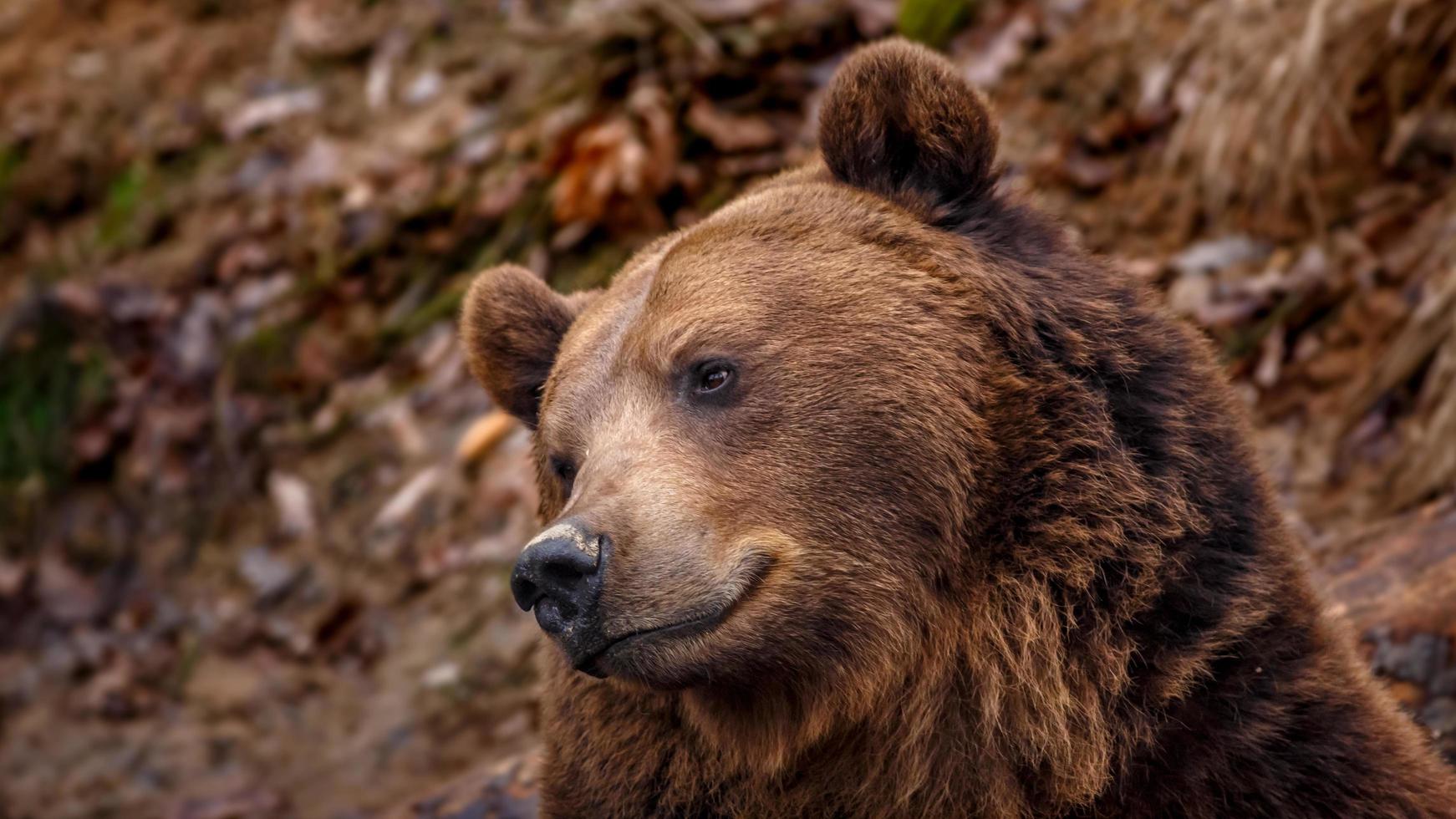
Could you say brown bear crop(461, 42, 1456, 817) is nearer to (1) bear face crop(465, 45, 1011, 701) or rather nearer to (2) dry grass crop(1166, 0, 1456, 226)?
(1) bear face crop(465, 45, 1011, 701)

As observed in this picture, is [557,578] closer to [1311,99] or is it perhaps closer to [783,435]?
[783,435]

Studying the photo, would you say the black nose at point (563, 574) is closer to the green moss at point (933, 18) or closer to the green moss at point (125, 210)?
the green moss at point (933, 18)

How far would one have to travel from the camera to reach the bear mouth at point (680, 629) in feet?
9.81

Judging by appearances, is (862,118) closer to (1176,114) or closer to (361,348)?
(1176,114)

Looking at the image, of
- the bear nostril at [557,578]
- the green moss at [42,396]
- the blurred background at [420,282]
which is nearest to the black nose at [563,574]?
the bear nostril at [557,578]

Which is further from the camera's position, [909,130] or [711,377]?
[909,130]

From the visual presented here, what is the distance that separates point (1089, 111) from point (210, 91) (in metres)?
6.07

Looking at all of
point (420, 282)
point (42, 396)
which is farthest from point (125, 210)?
point (420, 282)

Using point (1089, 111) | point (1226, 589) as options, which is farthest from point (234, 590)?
point (1226, 589)

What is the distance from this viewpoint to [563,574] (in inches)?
115

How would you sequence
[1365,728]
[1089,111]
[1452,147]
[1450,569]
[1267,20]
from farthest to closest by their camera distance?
[1089,111] → [1267,20] → [1452,147] → [1450,569] → [1365,728]

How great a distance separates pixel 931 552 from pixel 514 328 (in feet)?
4.11

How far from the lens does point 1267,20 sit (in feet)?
21.2

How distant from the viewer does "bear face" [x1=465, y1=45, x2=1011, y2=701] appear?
9.87 ft
